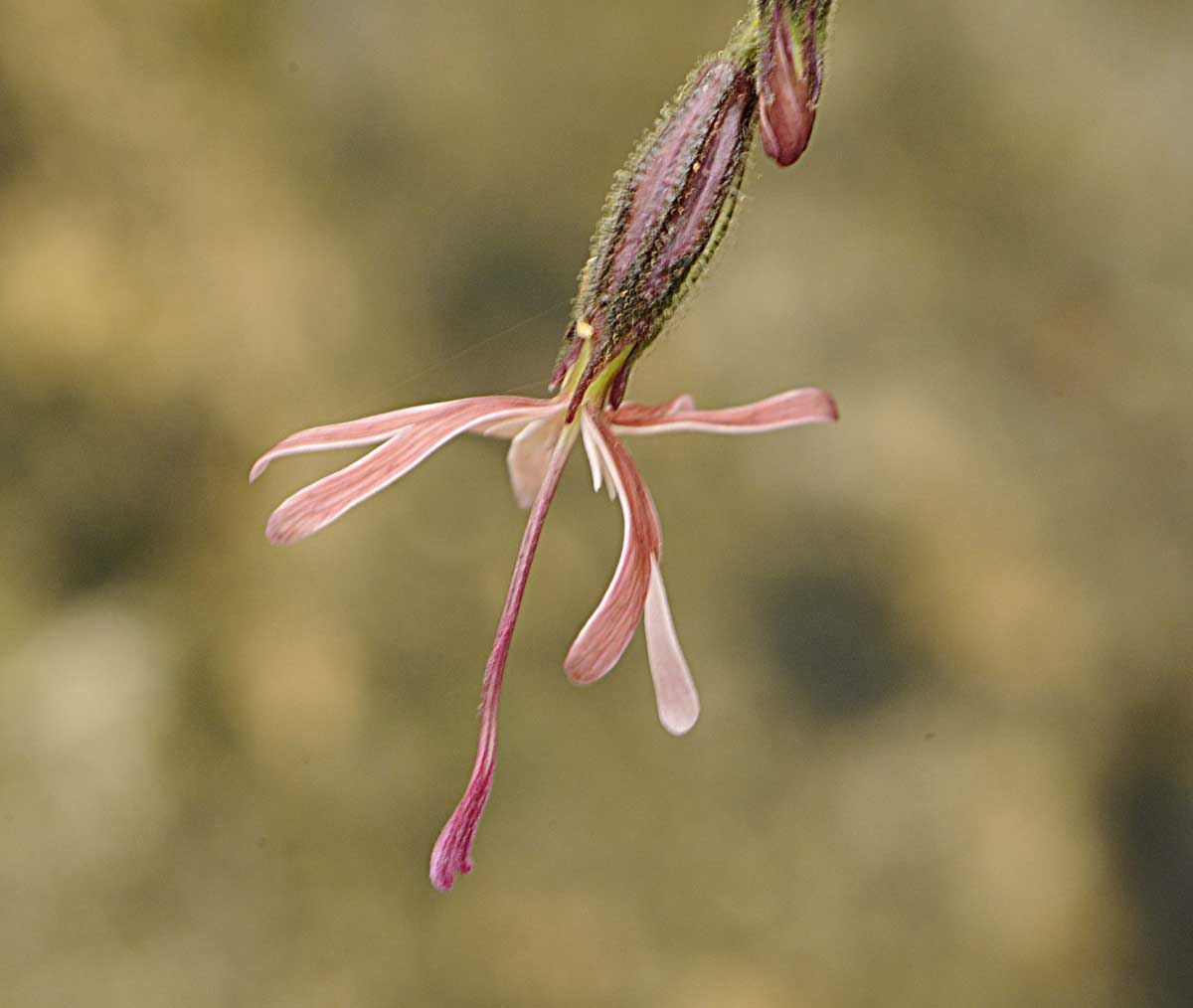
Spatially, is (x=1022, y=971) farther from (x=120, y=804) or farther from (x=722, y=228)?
(x=722, y=228)

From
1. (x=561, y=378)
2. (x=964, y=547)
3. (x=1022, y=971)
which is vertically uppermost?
(x=561, y=378)

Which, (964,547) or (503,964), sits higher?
(964,547)

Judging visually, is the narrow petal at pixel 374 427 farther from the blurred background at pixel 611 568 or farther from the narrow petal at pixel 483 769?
the blurred background at pixel 611 568

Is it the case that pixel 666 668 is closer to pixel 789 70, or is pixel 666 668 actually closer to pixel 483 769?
pixel 483 769

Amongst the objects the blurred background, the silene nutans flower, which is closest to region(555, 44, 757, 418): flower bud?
the silene nutans flower

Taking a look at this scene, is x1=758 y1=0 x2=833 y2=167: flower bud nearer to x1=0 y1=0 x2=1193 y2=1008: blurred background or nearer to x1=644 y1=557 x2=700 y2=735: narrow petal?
x1=644 y1=557 x2=700 y2=735: narrow petal

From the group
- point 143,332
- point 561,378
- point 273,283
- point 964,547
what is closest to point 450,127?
point 273,283
